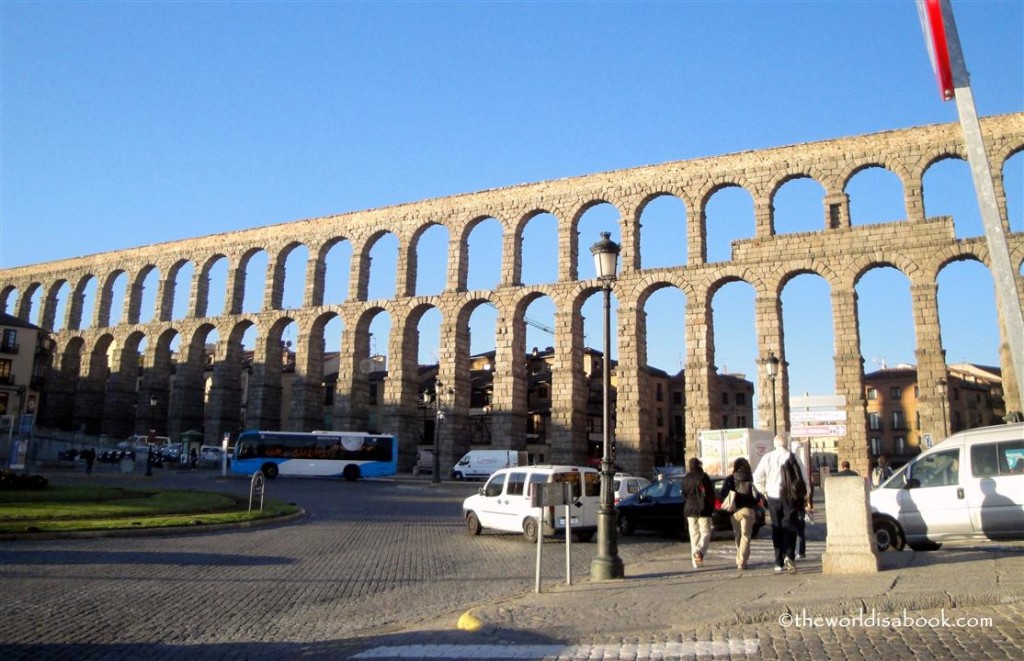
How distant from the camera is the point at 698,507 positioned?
504 inches

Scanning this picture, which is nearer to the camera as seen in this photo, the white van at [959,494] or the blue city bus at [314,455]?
the white van at [959,494]

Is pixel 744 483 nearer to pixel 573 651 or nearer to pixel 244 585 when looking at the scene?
pixel 573 651

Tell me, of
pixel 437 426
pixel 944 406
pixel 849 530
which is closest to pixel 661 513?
pixel 849 530

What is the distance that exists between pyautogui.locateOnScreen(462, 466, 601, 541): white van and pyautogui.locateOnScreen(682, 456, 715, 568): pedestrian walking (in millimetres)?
4525

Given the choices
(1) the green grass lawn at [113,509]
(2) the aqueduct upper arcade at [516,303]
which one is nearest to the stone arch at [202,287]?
(2) the aqueduct upper arcade at [516,303]

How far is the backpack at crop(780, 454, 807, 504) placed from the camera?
455 inches

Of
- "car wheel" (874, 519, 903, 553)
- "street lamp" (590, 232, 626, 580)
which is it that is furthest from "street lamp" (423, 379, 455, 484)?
"car wheel" (874, 519, 903, 553)

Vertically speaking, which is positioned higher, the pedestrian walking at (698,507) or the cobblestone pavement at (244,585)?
the pedestrian walking at (698,507)

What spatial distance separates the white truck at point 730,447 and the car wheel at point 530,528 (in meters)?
13.8

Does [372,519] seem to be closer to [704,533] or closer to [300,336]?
[704,533]

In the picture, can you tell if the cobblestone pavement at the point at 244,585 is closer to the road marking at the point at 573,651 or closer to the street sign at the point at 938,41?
the road marking at the point at 573,651

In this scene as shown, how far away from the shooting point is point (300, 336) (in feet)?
177

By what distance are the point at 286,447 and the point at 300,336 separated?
10.7 meters

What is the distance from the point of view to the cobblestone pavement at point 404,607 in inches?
284
